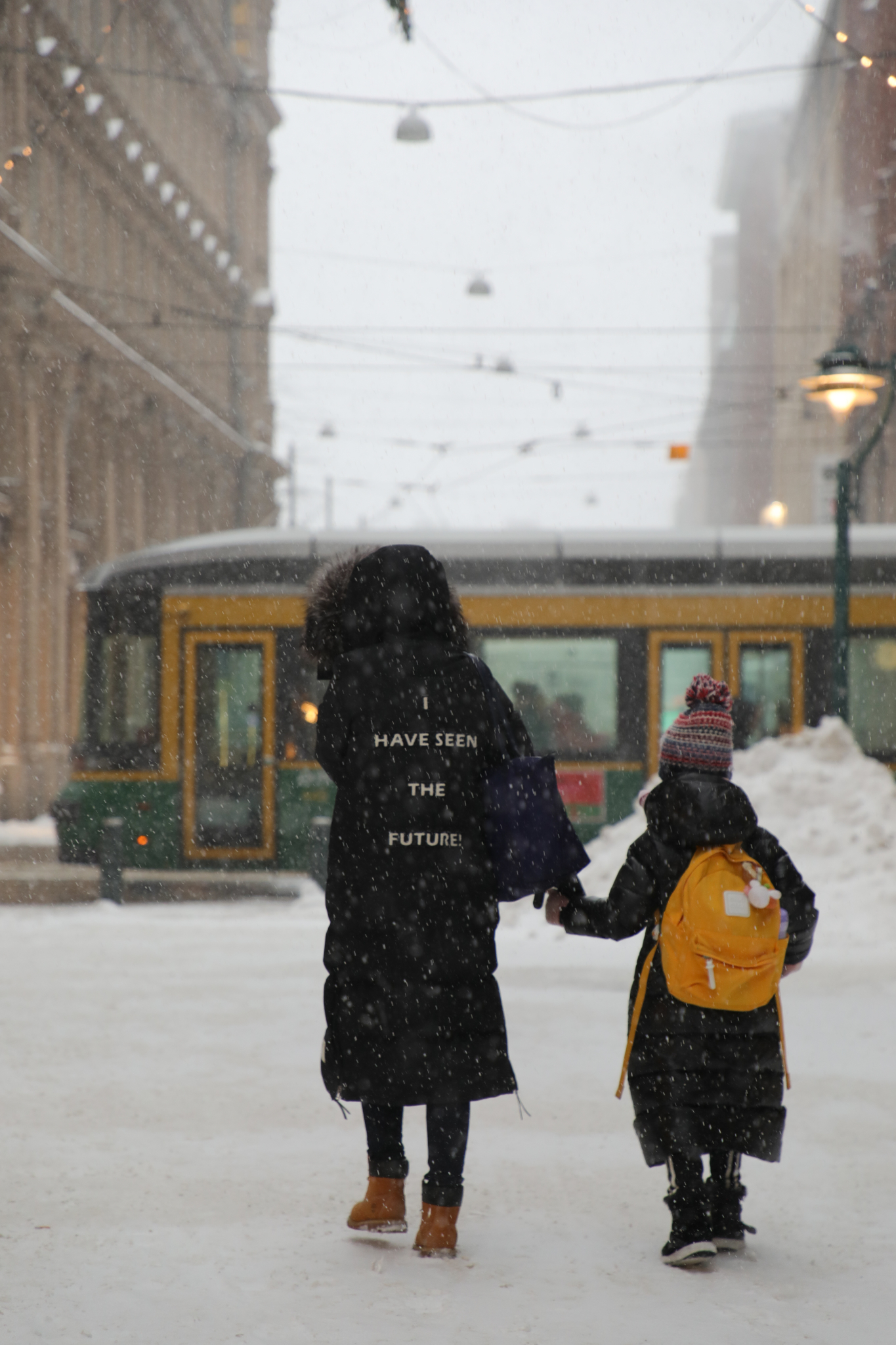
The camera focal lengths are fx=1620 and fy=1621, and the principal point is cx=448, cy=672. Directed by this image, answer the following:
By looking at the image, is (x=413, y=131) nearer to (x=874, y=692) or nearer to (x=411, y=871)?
(x=874, y=692)

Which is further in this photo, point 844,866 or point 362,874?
point 844,866

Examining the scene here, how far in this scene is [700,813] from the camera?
401cm

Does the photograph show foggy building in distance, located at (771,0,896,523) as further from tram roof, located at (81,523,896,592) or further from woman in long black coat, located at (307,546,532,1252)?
woman in long black coat, located at (307,546,532,1252)

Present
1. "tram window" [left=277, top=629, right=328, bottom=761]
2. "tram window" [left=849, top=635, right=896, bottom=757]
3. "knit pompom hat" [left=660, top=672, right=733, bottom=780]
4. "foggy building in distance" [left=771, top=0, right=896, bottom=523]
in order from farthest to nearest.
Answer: "foggy building in distance" [left=771, top=0, right=896, bottom=523]
"tram window" [left=277, top=629, right=328, bottom=761]
"tram window" [left=849, top=635, right=896, bottom=757]
"knit pompom hat" [left=660, top=672, right=733, bottom=780]

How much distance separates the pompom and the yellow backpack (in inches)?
15.6

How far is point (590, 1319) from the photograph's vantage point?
3.53 metres

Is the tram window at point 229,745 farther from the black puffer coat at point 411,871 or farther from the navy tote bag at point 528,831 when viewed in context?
the navy tote bag at point 528,831

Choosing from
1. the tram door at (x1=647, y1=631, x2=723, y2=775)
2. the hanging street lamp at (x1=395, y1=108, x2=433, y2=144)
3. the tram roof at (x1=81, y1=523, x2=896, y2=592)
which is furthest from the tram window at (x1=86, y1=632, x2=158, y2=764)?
the hanging street lamp at (x1=395, y1=108, x2=433, y2=144)

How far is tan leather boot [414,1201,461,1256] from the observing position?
3.96 m

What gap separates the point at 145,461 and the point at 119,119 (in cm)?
642

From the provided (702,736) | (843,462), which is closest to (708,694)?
(702,736)

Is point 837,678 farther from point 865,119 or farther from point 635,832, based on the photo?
point 865,119

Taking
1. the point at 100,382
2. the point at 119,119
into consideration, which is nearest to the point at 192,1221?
the point at 100,382

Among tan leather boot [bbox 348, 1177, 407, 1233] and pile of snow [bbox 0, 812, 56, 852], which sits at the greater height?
tan leather boot [bbox 348, 1177, 407, 1233]
